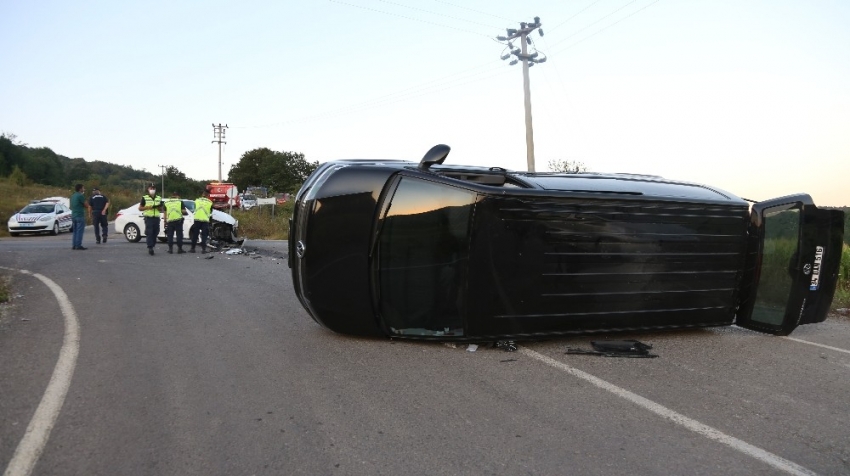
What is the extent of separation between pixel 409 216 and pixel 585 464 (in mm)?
2729

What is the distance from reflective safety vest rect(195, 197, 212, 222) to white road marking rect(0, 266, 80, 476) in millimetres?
9580

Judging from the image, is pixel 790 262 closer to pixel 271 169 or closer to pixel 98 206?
pixel 98 206

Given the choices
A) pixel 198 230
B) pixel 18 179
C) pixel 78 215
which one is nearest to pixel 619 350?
pixel 198 230

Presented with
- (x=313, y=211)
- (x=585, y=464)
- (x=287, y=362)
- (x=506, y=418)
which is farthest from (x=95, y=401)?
(x=585, y=464)

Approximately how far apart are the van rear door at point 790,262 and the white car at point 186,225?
15.4 meters

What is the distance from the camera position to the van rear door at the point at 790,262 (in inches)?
241

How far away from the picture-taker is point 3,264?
43.2 feet

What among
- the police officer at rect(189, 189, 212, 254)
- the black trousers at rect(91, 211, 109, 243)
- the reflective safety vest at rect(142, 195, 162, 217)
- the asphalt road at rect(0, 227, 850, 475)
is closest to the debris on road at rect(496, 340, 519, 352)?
the asphalt road at rect(0, 227, 850, 475)

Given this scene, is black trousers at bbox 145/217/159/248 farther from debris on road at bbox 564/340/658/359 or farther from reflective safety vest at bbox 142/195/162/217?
debris on road at bbox 564/340/658/359

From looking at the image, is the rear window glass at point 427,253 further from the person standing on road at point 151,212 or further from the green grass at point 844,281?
the person standing on road at point 151,212

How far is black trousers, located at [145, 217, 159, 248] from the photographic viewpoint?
15499 millimetres

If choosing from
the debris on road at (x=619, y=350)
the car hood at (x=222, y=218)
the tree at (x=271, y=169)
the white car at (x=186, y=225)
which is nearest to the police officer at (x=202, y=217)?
the white car at (x=186, y=225)

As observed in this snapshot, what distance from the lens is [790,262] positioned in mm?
6168

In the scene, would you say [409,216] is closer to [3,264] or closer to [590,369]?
[590,369]
